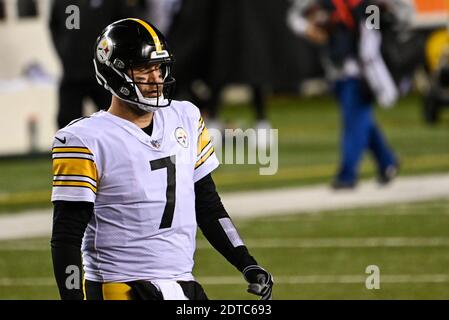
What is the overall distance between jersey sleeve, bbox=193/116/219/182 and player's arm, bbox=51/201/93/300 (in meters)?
0.59

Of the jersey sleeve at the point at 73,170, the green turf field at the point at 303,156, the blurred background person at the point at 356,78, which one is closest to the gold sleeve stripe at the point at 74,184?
the jersey sleeve at the point at 73,170

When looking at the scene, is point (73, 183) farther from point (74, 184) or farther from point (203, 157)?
point (203, 157)

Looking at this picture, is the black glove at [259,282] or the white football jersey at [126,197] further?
the black glove at [259,282]

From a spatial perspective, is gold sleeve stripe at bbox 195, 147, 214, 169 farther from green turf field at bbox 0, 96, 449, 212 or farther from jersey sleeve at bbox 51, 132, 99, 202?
green turf field at bbox 0, 96, 449, 212

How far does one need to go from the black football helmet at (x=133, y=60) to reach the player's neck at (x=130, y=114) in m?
0.05

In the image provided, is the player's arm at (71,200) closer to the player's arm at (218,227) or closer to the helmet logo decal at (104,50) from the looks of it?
the helmet logo decal at (104,50)

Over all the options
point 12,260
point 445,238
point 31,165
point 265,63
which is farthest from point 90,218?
point 265,63

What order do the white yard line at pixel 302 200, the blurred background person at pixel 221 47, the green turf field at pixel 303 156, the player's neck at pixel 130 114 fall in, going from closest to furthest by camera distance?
the player's neck at pixel 130 114 < the white yard line at pixel 302 200 < the green turf field at pixel 303 156 < the blurred background person at pixel 221 47

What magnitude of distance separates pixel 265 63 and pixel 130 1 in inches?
279

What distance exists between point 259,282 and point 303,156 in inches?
514

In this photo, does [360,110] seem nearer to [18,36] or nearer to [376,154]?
[376,154]

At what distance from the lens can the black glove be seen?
6125 millimetres

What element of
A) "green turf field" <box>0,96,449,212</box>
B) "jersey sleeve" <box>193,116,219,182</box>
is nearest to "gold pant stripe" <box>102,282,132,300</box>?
"jersey sleeve" <box>193,116,219,182</box>

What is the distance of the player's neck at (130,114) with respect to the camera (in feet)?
20.3
